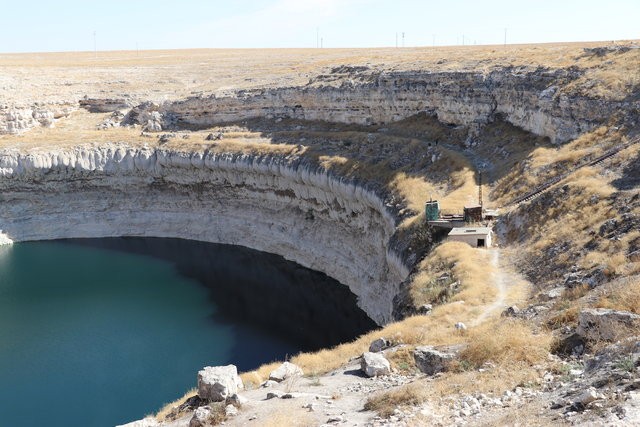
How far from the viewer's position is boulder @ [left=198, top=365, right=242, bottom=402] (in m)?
15.2

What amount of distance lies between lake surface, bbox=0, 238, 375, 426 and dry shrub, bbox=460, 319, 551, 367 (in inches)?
670

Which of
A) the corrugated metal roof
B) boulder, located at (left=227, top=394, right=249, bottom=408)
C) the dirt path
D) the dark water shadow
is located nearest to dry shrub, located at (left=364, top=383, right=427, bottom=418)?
boulder, located at (left=227, top=394, right=249, bottom=408)

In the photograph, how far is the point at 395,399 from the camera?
13.2 metres

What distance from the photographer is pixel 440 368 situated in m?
14.6

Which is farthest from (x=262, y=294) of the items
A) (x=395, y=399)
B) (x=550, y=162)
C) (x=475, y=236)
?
(x=395, y=399)

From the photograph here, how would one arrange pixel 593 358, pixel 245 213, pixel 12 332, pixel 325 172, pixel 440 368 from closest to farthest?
pixel 593 358 → pixel 440 368 → pixel 12 332 → pixel 325 172 → pixel 245 213

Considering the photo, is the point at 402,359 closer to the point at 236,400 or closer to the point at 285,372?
the point at 285,372

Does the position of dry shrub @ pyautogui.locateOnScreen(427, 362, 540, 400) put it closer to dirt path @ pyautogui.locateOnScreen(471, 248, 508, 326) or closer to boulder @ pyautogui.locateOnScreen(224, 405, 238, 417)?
boulder @ pyautogui.locateOnScreen(224, 405, 238, 417)

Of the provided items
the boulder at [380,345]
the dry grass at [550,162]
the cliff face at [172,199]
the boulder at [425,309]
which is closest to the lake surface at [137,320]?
the cliff face at [172,199]

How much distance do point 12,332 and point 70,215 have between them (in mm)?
21319

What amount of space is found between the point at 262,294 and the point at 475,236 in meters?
19.6

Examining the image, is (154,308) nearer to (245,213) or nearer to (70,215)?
(245,213)

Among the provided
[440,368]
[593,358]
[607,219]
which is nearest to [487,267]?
[607,219]

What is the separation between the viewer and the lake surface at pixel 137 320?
2917cm
